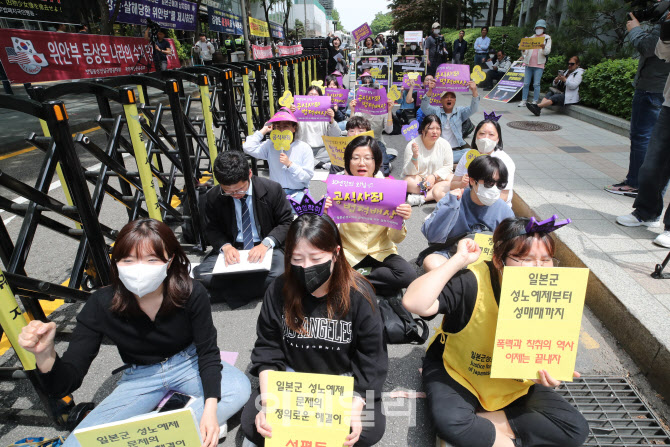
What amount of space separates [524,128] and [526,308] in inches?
321

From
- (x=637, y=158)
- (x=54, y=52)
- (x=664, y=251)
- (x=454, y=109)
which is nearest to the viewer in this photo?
(x=664, y=251)

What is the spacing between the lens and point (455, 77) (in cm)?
638

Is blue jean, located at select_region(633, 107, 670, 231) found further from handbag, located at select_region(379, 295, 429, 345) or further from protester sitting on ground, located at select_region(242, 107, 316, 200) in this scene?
protester sitting on ground, located at select_region(242, 107, 316, 200)

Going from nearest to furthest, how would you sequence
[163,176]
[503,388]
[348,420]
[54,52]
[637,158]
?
[348,420] < [503,388] < [163,176] < [637,158] < [54,52]

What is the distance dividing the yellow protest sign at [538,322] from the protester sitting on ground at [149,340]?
1404 mm

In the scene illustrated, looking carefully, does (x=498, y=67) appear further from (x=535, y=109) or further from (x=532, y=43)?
(x=535, y=109)

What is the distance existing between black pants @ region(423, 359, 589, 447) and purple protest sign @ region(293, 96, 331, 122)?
15.2 feet

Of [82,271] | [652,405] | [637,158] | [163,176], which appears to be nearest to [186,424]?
[82,271]

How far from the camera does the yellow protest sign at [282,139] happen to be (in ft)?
14.4

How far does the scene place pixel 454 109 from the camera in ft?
20.6

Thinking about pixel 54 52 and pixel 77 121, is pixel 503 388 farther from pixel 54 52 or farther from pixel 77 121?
pixel 77 121

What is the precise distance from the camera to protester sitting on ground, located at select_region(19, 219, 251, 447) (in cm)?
185

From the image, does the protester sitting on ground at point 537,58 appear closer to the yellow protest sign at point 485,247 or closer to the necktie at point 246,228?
the yellow protest sign at point 485,247

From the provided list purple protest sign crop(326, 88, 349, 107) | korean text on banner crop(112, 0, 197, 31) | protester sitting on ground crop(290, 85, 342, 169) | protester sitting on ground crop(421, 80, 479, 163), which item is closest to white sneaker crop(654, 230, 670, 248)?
protester sitting on ground crop(421, 80, 479, 163)
